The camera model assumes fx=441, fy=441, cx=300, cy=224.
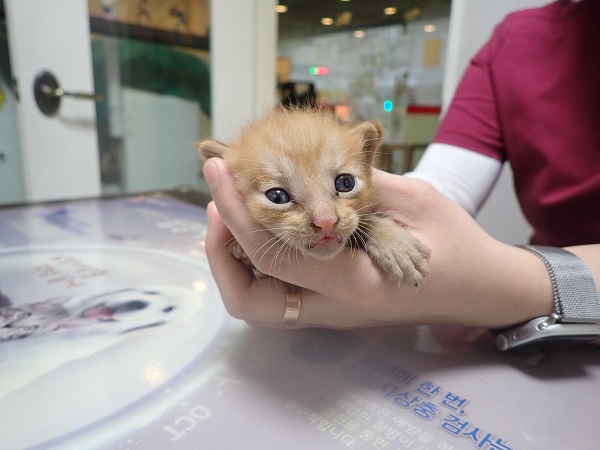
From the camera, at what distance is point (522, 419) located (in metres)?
0.61

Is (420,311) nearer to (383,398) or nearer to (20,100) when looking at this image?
(383,398)

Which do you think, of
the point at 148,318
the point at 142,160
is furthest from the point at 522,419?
the point at 142,160

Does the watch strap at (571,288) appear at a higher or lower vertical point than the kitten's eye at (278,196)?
lower

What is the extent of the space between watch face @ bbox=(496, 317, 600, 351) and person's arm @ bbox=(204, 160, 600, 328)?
4 centimetres

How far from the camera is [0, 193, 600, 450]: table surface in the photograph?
56 cm

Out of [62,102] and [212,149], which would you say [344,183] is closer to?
[212,149]

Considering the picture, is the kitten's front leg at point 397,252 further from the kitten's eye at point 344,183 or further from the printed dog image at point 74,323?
the printed dog image at point 74,323

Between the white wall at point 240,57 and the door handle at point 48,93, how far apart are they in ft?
3.14

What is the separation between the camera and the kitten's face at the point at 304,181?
2.11ft

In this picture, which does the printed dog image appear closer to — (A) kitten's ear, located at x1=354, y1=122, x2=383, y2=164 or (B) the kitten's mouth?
(B) the kitten's mouth

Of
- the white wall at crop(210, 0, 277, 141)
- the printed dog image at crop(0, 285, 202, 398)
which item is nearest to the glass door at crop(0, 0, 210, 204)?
the white wall at crop(210, 0, 277, 141)

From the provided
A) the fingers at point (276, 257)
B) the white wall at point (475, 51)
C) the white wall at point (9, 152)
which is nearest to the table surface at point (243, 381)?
the fingers at point (276, 257)

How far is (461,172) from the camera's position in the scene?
130 cm

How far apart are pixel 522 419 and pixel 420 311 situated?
22cm
